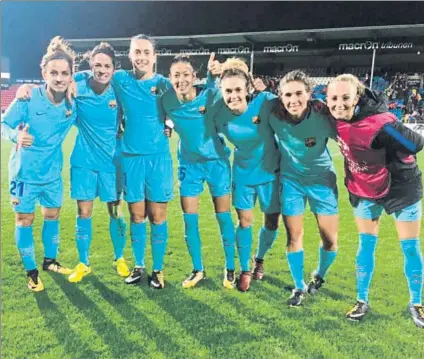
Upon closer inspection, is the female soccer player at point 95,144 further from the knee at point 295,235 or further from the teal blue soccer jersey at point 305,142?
the knee at point 295,235

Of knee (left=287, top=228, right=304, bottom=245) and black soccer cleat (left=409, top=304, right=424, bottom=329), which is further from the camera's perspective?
knee (left=287, top=228, right=304, bottom=245)

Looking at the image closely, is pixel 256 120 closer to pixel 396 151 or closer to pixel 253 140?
pixel 253 140

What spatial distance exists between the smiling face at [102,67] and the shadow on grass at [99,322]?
1.44m

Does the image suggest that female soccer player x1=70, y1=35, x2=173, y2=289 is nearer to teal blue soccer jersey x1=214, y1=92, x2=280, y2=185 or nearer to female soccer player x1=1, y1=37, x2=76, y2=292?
female soccer player x1=1, y1=37, x2=76, y2=292

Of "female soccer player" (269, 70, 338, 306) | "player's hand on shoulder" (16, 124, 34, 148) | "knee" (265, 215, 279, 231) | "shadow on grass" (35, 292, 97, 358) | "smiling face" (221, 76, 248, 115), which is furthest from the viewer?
"knee" (265, 215, 279, 231)

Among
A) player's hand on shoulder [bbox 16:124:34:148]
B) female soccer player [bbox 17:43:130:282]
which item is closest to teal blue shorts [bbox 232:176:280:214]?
female soccer player [bbox 17:43:130:282]

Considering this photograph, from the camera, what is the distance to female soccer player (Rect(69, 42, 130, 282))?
2.96m

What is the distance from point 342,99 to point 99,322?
6.14ft

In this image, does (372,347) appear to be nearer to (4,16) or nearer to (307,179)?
(307,179)

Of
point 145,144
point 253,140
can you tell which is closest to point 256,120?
point 253,140

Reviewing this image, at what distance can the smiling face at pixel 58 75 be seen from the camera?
2.83m

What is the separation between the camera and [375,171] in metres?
2.48

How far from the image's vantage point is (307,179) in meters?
2.73

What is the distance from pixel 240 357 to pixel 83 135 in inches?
71.7
